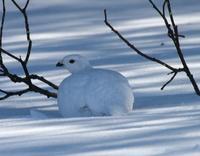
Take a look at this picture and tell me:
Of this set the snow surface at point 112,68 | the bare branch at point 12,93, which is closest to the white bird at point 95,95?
the snow surface at point 112,68

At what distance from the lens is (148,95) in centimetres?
564

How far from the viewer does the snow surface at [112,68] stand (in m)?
3.72

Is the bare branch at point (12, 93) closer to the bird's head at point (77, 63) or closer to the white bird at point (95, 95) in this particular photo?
the bird's head at point (77, 63)

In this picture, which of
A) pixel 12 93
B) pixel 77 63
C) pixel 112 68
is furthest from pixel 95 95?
pixel 112 68

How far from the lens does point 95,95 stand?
494 centimetres

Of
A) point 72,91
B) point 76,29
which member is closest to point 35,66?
point 76,29

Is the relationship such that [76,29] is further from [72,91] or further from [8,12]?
[72,91]

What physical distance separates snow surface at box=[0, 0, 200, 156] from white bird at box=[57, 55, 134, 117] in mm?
116

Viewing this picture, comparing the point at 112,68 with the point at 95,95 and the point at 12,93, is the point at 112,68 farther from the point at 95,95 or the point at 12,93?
the point at 95,95

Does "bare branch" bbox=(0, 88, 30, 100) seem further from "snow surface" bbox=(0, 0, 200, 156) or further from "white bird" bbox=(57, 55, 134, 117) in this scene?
"white bird" bbox=(57, 55, 134, 117)

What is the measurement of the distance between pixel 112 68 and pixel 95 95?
170cm

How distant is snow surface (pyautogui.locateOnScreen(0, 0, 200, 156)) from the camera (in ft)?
12.2

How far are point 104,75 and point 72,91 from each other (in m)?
0.19

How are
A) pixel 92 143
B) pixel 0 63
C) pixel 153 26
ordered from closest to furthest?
1. pixel 92 143
2. pixel 0 63
3. pixel 153 26
